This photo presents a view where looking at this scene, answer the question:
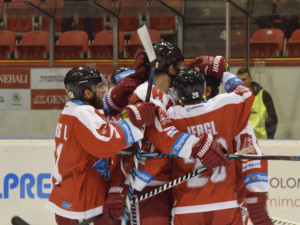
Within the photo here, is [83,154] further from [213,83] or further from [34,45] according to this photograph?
[34,45]

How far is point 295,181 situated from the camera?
12.8 ft

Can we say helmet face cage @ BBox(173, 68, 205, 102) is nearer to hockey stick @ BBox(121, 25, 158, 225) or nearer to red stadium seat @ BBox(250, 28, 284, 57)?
hockey stick @ BBox(121, 25, 158, 225)

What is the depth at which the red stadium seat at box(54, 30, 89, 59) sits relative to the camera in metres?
4.96

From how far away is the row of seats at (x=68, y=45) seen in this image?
4.85 m

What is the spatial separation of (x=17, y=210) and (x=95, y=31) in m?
1.80

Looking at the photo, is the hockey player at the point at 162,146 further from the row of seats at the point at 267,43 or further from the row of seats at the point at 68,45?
the row of seats at the point at 68,45

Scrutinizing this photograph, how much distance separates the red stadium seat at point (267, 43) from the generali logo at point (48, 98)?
1347 mm

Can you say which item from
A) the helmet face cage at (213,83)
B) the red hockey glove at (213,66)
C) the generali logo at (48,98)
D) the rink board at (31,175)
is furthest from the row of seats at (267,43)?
the red hockey glove at (213,66)

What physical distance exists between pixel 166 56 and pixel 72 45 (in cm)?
306

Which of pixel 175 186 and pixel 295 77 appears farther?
pixel 295 77

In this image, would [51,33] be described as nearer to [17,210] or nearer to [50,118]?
[50,118]

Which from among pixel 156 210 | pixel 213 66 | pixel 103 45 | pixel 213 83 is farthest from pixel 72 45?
pixel 156 210

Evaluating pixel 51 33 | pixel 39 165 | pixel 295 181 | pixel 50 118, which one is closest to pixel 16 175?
pixel 39 165

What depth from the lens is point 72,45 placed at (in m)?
5.52
